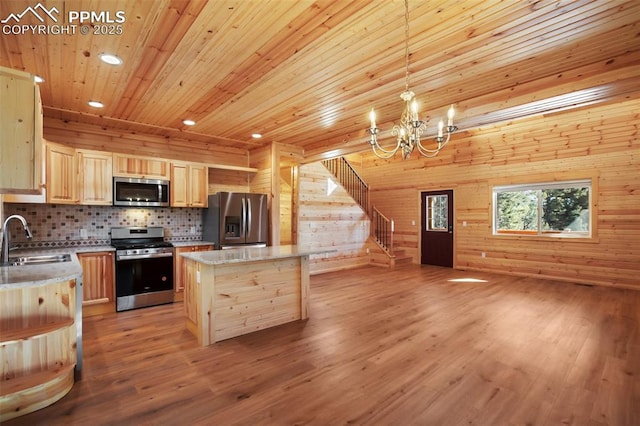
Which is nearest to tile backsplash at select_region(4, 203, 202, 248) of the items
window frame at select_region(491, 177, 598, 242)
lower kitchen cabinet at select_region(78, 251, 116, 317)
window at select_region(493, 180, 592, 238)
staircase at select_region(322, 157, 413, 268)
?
lower kitchen cabinet at select_region(78, 251, 116, 317)

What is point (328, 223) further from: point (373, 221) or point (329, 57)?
point (329, 57)

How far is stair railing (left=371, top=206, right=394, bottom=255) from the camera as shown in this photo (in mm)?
8484

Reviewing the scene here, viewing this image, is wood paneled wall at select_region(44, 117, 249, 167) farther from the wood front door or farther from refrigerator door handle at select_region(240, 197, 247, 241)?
the wood front door

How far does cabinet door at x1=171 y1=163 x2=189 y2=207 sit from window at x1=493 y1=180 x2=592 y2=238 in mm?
6747

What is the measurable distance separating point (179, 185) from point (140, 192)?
583 millimetres

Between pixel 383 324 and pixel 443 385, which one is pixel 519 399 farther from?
pixel 383 324

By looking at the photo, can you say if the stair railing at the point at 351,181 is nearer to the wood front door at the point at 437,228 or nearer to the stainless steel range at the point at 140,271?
the wood front door at the point at 437,228

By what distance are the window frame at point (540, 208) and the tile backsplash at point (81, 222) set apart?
683cm

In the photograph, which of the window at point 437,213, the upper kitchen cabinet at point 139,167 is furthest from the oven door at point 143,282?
the window at point 437,213

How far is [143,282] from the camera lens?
4430 mm

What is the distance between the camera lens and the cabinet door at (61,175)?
3.91m

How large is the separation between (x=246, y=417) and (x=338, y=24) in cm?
295

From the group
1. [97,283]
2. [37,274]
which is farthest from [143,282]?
[37,274]

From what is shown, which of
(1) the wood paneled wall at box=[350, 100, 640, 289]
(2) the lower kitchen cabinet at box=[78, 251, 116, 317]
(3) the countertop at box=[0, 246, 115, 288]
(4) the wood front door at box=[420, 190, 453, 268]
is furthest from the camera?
(4) the wood front door at box=[420, 190, 453, 268]
